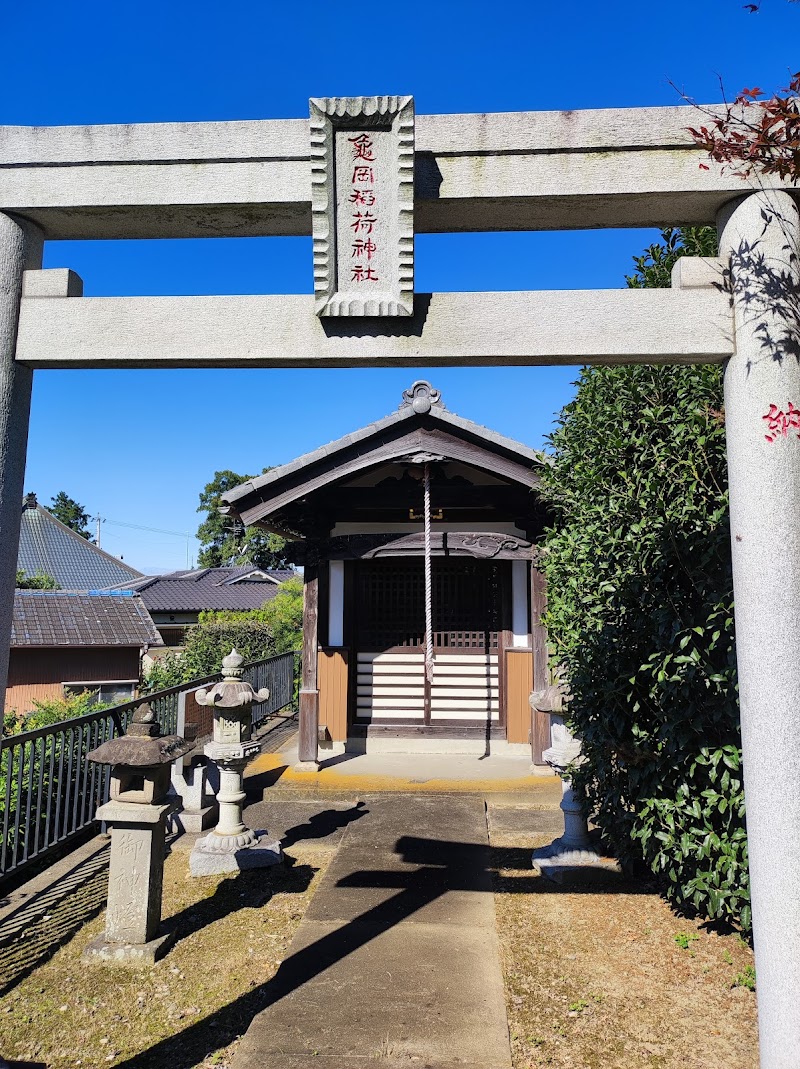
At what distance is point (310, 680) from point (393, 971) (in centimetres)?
531

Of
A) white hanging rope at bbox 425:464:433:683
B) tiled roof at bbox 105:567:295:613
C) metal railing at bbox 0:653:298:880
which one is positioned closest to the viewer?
metal railing at bbox 0:653:298:880

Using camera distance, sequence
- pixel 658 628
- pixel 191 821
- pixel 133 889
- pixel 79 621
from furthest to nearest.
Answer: pixel 79 621 → pixel 191 821 → pixel 133 889 → pixel 658 628

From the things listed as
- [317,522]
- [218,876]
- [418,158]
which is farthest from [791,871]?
[317,522]

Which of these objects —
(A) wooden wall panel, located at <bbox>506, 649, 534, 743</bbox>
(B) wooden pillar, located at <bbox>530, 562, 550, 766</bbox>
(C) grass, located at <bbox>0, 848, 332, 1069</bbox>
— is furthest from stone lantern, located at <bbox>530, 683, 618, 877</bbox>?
(A) wooden wall panel, located at <bbox>506, 649, 534, 743</bbox>

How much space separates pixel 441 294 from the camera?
3.01 meters

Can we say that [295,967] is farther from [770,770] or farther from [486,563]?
[486,563]

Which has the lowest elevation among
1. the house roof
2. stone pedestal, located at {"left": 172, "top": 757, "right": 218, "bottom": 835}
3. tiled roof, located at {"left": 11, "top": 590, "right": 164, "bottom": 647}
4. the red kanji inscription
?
stone pedestal, located at {"left": 172, "top": 757, "right": 218, "bottom": 835}

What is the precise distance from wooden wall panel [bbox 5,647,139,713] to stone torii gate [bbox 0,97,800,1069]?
11.6 meters

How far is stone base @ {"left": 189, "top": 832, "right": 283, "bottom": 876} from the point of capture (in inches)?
237

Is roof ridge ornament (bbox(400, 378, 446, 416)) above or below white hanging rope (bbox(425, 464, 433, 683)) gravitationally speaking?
above

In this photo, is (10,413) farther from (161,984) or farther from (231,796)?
(231,796)

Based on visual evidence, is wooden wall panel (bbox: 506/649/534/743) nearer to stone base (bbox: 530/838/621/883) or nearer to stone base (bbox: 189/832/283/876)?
stone base (bbox: 530/838/621/883)

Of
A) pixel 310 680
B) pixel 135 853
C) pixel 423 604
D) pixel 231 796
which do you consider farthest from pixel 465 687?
pixel 135 853

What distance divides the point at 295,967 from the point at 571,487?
4104 millimetres
